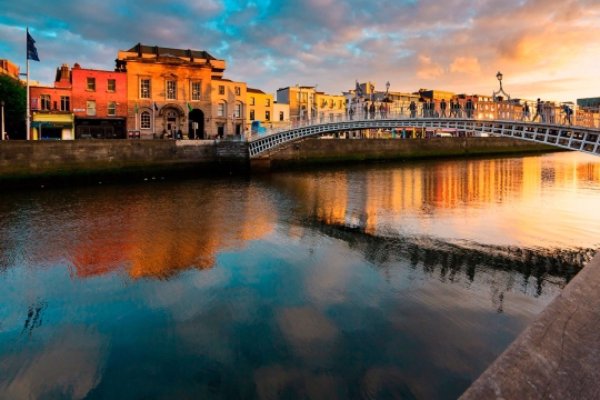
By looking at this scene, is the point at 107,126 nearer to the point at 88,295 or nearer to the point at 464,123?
the point at 464,123

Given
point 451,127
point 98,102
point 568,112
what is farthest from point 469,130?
point 98,102

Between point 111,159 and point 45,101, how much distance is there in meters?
9.75

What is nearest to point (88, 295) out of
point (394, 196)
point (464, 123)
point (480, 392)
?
point (480, 392)

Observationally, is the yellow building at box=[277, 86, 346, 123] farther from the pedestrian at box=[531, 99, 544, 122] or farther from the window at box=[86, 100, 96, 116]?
the pedestrian at box=[531, 99, 544, 122]

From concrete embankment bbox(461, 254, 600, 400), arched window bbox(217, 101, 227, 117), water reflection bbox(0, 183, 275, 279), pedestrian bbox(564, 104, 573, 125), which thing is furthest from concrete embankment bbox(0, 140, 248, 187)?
concrete embankment bbox(461, 254, 600, 400)

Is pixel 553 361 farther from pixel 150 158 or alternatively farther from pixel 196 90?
pixel 196 90

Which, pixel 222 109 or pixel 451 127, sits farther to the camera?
pixel 222 109

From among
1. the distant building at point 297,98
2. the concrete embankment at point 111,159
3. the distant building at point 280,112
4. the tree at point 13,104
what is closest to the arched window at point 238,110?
the distant building at point 280,112

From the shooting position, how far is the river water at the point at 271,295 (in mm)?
5375

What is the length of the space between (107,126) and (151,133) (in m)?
3.27

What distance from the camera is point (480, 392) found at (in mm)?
3076

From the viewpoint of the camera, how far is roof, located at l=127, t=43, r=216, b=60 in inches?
1467

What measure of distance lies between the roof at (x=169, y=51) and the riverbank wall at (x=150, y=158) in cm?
1253

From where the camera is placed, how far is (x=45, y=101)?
104 ft
